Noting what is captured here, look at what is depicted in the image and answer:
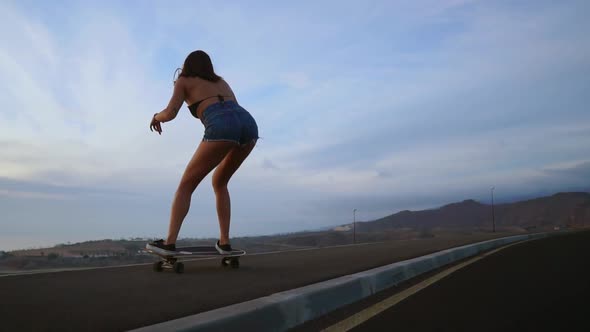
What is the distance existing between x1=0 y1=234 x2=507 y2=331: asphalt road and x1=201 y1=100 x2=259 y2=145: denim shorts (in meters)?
1.32

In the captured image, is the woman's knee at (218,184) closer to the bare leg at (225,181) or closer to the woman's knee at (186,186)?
the bare leg at (225,181)

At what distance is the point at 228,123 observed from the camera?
184 inches

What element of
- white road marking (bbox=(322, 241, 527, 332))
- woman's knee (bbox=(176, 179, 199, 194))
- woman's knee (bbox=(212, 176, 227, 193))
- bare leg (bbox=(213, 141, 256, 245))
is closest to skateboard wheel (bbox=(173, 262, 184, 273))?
bare leg (bbox=(213, 141, 256, 245))

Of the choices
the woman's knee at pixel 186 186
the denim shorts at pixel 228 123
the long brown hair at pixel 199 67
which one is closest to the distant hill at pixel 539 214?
the denim shorts at pixel 228 123

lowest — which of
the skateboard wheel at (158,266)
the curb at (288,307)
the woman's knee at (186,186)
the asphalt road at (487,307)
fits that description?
the asphalt road at (487,307)

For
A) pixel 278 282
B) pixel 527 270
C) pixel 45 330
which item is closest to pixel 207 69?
pixel 278 282

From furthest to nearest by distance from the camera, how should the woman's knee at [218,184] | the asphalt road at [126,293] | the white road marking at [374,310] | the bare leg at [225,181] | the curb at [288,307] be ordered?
the woman's knee at [218,184]
the bare leg at [225,181]
the white road marking at [374,310]
the asphalt road at [126,293]
the curb at [288,307]

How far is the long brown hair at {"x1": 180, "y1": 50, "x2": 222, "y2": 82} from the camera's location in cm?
490

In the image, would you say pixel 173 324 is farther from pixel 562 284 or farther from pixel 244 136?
pixel 562 284

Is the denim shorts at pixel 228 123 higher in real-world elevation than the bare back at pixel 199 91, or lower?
lower

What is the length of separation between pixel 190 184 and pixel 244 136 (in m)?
0.72

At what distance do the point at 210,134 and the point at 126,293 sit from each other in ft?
5.83

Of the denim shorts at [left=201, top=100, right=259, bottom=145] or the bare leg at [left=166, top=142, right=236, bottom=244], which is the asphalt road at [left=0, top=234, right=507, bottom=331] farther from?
the denim shorts at [left=201, top=100, right=259, bottom=145]

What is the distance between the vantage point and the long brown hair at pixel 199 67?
4.90 metres
